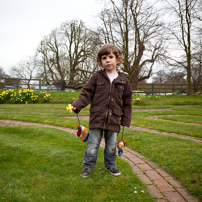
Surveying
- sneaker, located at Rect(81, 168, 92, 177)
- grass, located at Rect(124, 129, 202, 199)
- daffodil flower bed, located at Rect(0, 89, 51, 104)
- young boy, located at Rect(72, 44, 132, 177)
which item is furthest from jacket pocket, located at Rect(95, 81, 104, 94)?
daffodil flower bed, located at Rect(0, 89, 51, 104)

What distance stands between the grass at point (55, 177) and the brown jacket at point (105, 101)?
70cm

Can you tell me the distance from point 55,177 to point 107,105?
118 cm

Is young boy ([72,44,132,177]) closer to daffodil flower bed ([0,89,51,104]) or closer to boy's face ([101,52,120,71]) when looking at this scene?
boy's face ([101,52,120,71])

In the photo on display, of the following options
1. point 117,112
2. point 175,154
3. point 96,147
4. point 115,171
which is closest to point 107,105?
point 117,112

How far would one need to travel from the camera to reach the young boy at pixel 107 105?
297 cm

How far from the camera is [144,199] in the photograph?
240 cm

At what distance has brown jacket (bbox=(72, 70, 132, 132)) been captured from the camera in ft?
9.70

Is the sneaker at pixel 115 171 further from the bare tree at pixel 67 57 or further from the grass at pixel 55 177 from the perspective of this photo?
the bare tree at pixel 67 57

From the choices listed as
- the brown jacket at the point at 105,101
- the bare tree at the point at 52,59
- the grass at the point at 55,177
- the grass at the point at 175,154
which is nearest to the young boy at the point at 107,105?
the brown jacket at the point at 105,101

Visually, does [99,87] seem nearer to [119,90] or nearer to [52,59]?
[119,90]

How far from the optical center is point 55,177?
2912mm

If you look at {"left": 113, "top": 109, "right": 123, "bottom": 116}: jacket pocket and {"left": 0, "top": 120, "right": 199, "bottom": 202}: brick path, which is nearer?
{"left": 0, "top": 120, "right": 199, "bottom": 202}: brick path

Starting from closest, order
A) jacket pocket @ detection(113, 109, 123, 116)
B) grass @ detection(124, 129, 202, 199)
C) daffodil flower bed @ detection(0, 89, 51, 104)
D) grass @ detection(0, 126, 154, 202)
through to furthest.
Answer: grass @ detection(0, 126, 154, 202) < grass @ detection(124, 129, 202, 199) < jacket pocket @ detection(113, 109, 123, 116) < daffodil flower bed @ detection(0, 89, 51, 104)

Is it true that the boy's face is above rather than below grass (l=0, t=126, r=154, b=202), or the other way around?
above
